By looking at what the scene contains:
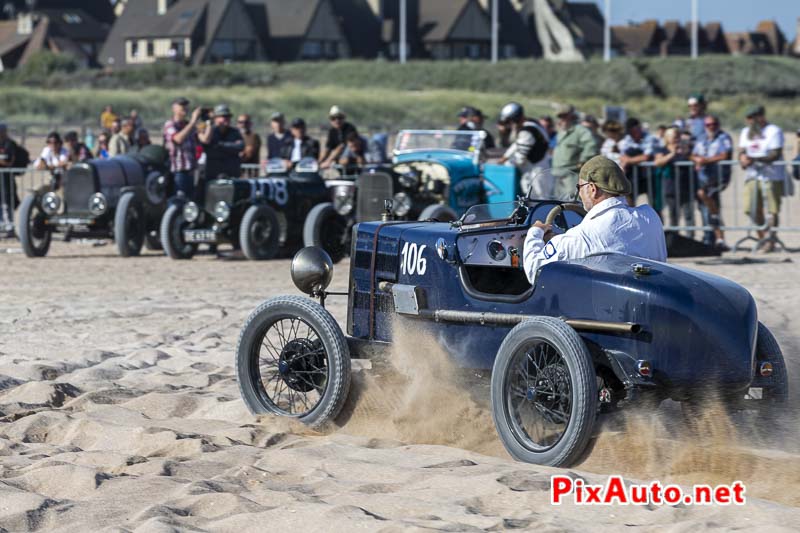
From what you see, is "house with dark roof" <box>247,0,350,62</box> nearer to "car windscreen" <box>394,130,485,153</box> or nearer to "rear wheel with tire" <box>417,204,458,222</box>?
"car windscreen" <box>394,130,485,153</box>

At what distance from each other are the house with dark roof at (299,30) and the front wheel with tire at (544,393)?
7737 centimetres

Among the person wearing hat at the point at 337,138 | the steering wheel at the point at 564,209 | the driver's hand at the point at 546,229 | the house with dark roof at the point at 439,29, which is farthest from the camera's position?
the house with dark roof at the point at 439,29

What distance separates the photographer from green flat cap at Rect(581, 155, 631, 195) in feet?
20.0

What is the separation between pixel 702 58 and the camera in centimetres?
7594

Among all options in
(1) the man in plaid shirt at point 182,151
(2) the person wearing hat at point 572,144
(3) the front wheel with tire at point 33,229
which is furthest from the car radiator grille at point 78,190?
(2) the person wearing hat at point 572,144

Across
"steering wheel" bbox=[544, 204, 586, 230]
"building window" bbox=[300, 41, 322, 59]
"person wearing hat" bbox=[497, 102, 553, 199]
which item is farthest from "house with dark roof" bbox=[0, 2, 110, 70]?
"steering wheel" bbox=[544, 204, 586, 230]

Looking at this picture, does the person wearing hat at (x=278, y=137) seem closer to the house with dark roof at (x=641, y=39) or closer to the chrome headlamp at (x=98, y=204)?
the chrome headlamp at (x=98, y=204)

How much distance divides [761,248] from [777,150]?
126cm

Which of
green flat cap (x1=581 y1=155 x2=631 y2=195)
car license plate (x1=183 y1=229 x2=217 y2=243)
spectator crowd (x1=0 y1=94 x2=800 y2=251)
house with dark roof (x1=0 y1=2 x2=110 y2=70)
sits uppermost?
house with dark roof (x1=0 y1=2 x2=110 y2=70)

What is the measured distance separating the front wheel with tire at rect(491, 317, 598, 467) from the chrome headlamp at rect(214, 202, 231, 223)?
9.83 metres

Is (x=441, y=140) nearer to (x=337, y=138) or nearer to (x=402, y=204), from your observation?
(x=402, y=204)

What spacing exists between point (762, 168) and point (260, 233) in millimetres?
6467

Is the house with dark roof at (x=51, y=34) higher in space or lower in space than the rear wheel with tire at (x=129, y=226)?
higher

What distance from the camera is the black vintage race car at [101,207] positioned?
621 inches
